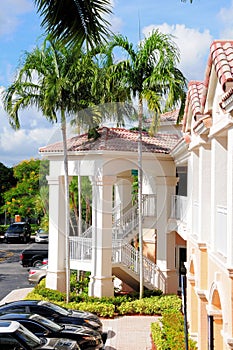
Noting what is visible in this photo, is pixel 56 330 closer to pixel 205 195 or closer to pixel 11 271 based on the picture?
pixel 205 195

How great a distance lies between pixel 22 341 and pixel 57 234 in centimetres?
958

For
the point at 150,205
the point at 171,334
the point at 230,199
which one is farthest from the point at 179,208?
the point at 230,199

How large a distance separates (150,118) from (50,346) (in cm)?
1003

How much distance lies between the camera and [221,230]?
9.41 metres

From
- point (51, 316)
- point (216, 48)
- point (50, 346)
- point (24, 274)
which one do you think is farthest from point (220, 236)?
point (24, 274)

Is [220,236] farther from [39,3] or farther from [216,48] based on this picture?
[39,3]

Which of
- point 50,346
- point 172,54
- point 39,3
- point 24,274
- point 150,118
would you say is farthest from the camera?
point 24,274

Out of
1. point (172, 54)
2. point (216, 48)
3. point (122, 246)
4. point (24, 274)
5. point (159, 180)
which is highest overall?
point (172, 54)

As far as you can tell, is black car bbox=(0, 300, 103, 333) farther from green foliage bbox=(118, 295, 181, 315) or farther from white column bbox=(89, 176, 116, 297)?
white column bbox=(89, 176, 116, 297)

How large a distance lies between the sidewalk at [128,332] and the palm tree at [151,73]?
1.63 m

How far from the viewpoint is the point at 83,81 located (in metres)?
18.4

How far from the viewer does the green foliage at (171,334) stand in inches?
473

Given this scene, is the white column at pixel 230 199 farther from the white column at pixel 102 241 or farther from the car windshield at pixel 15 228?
the car windshield at pixel 15 228

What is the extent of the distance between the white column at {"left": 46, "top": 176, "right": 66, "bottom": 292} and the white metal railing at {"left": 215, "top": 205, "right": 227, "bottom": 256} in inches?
454
